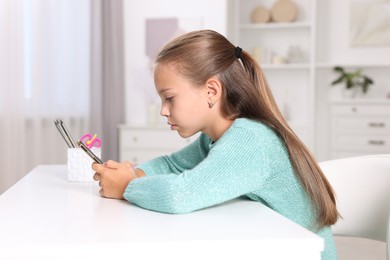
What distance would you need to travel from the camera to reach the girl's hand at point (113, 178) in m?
1.27

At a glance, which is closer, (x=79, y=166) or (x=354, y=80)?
(x=79, y=166)

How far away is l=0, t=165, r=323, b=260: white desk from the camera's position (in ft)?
2.80

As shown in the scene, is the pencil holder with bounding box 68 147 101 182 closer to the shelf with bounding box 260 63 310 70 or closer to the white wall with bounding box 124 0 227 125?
the white wall with bounding box 124 0 227 125

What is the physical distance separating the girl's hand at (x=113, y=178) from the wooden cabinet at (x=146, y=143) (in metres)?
3.15

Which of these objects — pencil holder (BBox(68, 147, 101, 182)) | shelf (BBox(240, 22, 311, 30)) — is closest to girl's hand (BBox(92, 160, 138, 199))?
pencil holder (BBox(68, 147, 101, 182))

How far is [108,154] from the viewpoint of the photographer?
16.1 feet

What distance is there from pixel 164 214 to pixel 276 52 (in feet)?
16.0

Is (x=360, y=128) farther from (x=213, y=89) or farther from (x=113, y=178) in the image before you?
(x=113, y=178)

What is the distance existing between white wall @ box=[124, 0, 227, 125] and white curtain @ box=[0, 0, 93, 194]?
36 centimetres

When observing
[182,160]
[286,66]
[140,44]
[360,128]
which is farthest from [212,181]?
[286,66]

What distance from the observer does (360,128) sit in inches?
212

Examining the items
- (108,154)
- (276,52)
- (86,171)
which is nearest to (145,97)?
(108,154)

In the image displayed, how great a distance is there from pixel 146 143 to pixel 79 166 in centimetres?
300

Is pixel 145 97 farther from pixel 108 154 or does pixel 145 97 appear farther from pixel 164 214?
pixel 164 214
